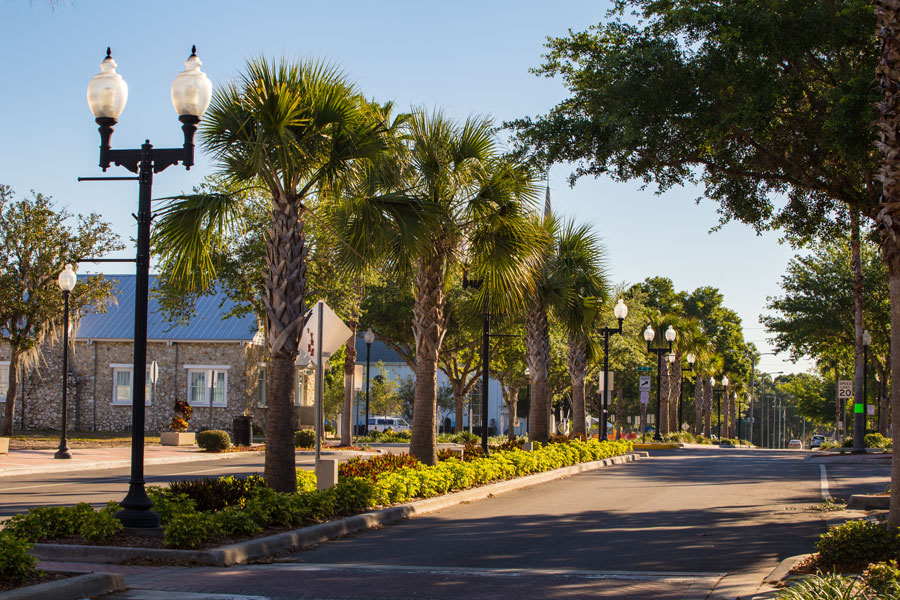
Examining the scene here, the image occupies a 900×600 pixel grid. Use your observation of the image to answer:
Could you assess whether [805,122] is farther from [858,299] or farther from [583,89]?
[858,299]

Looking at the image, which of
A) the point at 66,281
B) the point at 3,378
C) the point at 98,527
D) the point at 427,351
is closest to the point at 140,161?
the point at 98,527

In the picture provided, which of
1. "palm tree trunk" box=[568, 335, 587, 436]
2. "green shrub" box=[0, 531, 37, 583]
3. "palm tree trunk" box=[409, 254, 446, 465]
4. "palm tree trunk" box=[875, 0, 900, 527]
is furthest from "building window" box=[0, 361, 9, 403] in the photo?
"palm tree trunk" box=[875, 0, 900, 527]

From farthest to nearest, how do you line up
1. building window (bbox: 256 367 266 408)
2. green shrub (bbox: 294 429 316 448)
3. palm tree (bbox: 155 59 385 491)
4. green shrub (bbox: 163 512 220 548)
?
building window (bbox: 256 367 266 408)
green shrub (bbox: 294 429 316 448)
palm tree (bbox: 155 59 385 491)
green shrub (bbox: 163 512 220 548)

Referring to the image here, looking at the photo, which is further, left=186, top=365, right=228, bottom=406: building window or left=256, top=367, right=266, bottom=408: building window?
left=256, top=367, right=266, bottom=408: building window

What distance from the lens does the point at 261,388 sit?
1784 inches

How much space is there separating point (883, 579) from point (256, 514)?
22.1 ft

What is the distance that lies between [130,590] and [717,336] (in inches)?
3041

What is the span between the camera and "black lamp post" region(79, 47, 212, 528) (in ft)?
34.2

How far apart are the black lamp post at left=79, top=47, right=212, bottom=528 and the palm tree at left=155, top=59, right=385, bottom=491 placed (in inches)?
48.3

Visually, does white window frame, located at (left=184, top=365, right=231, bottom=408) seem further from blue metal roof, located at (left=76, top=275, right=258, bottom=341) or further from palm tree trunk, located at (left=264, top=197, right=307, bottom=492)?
palm tree trunk, located at (left=264, top=197, right=307, bottom=492)

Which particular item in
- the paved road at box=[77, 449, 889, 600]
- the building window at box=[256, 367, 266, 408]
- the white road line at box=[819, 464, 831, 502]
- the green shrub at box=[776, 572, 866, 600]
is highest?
the building window at box=[256, 367, 266, 408]

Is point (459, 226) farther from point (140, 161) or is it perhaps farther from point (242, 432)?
point (242, 432)

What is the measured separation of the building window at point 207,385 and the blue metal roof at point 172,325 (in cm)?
145

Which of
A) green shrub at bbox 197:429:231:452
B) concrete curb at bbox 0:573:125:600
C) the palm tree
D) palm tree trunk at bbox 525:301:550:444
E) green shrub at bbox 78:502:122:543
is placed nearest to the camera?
concrete curb at bbox 0:573:125:600
